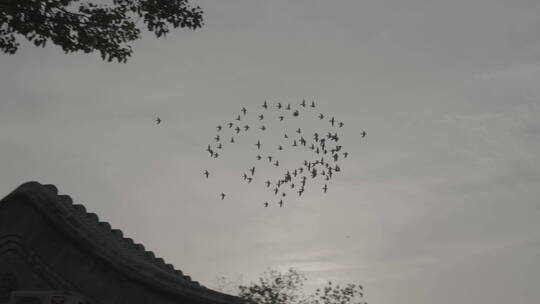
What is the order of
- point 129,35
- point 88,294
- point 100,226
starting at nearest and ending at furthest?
point 88,294, point 100,226, point 129,35

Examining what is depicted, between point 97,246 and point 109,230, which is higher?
point 109,230

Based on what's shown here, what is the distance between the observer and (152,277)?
41.4 ft

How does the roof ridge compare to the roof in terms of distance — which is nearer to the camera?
the roof

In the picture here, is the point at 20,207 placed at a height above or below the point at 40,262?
above

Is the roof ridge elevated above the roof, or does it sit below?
above

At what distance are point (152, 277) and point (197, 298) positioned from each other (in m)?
0.99

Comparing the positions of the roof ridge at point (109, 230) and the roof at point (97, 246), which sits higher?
the roof ridge at point (109, 230)

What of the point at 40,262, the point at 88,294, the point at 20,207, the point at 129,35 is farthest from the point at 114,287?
the point at 129,35

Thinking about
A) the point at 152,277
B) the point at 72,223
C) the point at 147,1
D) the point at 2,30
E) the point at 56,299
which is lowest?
the point at 56,299

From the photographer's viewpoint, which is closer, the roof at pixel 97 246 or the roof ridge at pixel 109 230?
the roof at pixel 97 246

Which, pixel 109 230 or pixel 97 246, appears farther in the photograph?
pixel 109 230

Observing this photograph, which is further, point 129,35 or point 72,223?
point 129,35

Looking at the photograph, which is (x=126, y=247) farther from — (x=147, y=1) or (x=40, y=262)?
(x=147, y=1)

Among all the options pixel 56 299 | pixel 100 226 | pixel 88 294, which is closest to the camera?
pixel 56 299
